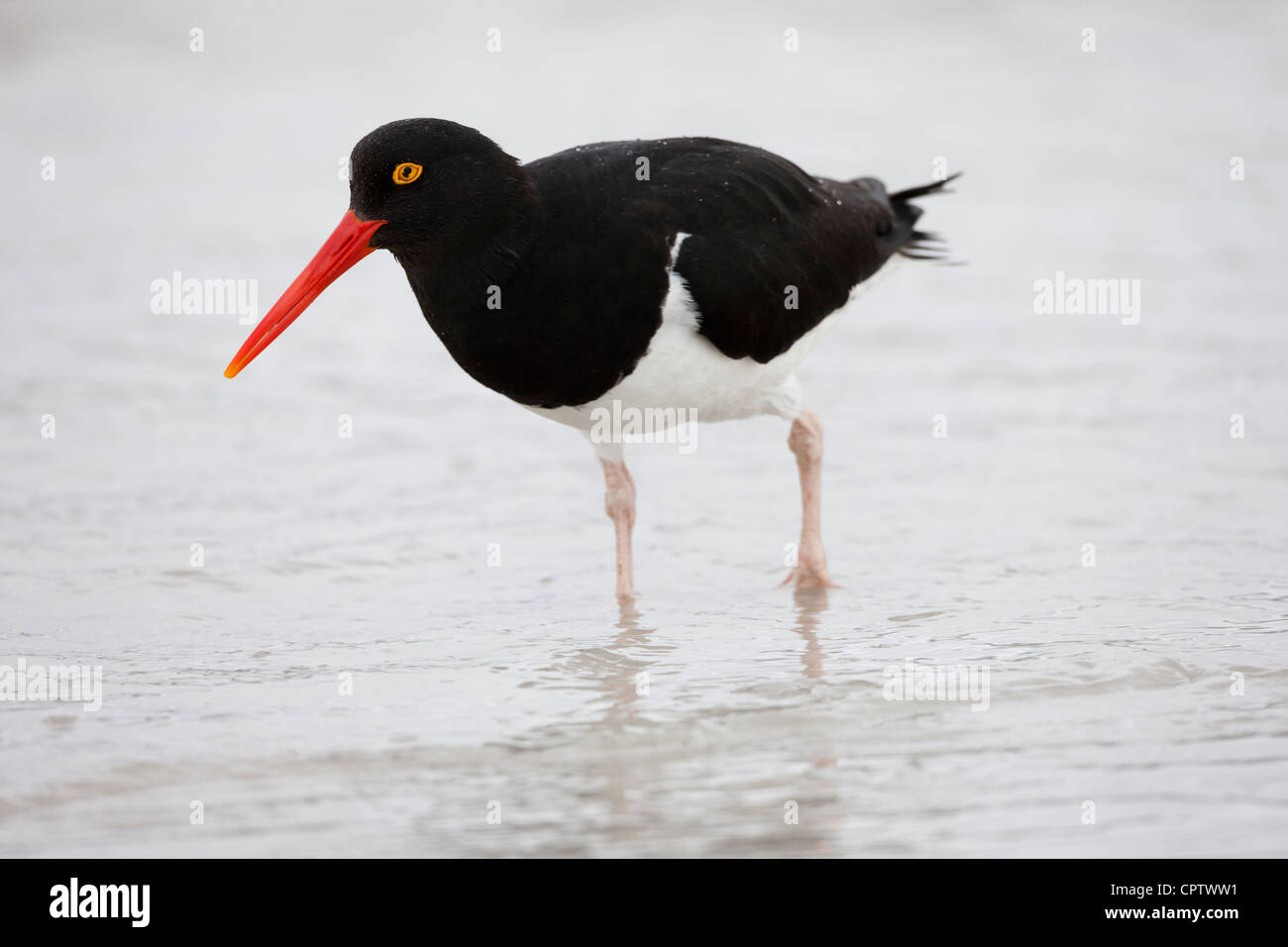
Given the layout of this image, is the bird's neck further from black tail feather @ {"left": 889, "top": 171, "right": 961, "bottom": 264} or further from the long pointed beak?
black tail feather @ {"left": 889, "top": 171, "right": 961, "bottom": 264}

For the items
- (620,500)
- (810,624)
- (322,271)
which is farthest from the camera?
(620,500)

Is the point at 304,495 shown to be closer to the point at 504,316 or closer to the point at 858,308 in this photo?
the point at 504,316

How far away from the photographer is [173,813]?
3.76 m

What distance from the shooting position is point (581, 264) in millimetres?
4809

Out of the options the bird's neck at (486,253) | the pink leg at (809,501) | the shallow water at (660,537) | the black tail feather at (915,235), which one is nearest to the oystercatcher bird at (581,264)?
the bird's neck at (486,253)

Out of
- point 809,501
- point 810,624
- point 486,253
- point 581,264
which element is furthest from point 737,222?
point 810,624

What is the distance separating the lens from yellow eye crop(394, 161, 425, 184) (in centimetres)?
482

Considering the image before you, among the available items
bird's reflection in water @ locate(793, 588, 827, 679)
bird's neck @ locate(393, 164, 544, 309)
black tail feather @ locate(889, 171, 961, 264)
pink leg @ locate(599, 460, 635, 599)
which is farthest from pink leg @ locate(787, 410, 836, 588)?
bird's neck @ locate(393, 164, 544, 309)

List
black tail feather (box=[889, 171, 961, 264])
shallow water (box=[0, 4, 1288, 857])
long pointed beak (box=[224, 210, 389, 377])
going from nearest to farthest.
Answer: shallow water (box=[0, 4, 1288, 857])
long pointed beak (box=[224, 210, 389, 377])
black tail feather (box=[889, 171, 961, 264])

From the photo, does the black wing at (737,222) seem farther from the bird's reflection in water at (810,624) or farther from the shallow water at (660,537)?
the shallow water at (660,537)

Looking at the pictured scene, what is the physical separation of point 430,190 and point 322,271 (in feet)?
1.50

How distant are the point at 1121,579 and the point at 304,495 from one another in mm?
3609

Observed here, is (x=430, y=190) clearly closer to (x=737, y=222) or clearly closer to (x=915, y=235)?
(x=737, y=222)

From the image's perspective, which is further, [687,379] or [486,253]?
[687,379]
